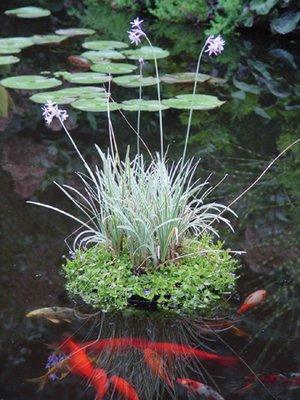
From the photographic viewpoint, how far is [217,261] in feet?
13.1

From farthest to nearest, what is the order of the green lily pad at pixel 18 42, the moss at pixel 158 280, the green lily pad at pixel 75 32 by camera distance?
the green lily pad at pixel 75 32, the green lily pad at pixel 18 42, the moss at pixel 158 280

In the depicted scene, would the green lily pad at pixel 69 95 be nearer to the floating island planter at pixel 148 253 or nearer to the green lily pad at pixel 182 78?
the green lily pad at pixel 182 78

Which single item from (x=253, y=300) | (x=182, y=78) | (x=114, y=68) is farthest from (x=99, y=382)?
(x=114, y=68)

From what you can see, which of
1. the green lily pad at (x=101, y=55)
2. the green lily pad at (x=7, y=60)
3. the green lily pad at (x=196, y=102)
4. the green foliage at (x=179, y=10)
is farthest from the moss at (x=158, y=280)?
the green foliage at (x=179, y=10)

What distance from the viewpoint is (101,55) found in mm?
8656

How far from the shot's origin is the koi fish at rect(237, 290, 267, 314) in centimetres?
377

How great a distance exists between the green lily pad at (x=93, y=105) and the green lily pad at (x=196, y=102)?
0.53 m

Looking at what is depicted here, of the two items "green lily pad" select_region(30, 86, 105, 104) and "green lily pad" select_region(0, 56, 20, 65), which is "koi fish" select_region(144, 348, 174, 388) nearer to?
"green lily pad" select_region(30, 86, 105, 104)

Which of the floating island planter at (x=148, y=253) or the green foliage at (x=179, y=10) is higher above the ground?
the floating island planter at (x=148, y=253)

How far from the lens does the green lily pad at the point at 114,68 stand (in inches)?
312

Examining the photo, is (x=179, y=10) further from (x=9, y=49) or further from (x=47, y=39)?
(x=9, y=49)

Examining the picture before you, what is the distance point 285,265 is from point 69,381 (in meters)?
1.59

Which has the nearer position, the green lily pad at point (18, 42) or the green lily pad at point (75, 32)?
the green lily pad at point (18, 42)

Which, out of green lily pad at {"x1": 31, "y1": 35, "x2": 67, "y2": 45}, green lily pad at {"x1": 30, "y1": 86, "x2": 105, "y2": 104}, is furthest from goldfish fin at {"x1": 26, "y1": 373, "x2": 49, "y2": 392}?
green lily pad at {"x1": 31, "y1": 35, "x2": 67, "y2": 45}
